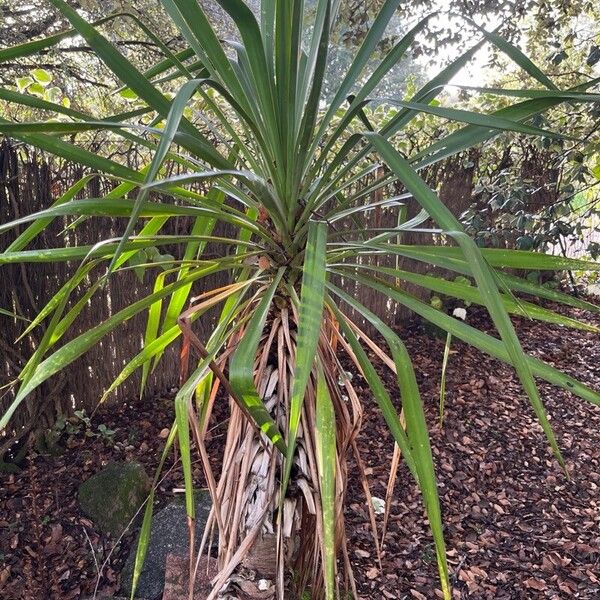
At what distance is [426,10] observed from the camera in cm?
322

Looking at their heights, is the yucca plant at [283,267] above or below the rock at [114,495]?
above

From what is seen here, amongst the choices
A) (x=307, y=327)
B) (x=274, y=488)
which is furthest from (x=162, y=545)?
(x=307, y=327)

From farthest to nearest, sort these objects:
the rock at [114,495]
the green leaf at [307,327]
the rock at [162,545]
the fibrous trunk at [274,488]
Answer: the rock at [114,495] < the rock at [162,545] < the fibrous trunk at [274,488] < the green leaf at [307,327]

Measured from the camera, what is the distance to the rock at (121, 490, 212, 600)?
6.48 ft

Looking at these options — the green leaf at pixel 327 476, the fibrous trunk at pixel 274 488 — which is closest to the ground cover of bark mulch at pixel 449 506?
the fibrous trunk at pixel 274 488

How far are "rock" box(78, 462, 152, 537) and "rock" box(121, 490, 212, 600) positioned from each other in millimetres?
123

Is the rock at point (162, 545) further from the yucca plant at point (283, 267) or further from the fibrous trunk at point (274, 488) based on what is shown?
the yucca plant at point (283, 267)

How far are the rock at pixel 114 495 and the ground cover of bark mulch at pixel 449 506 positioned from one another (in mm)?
50

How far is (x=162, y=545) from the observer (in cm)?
210

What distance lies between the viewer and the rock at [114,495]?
2225 millimetres

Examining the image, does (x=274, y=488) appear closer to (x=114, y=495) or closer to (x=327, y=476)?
(x=327, y=476)

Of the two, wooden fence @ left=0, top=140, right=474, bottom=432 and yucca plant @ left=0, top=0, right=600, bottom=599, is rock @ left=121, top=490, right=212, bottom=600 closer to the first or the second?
wooden fence @ left=0, top=140, right=474, bottom=432

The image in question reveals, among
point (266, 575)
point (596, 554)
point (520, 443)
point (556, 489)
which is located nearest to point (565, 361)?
point (520, 443)

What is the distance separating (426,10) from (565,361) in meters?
2.71
